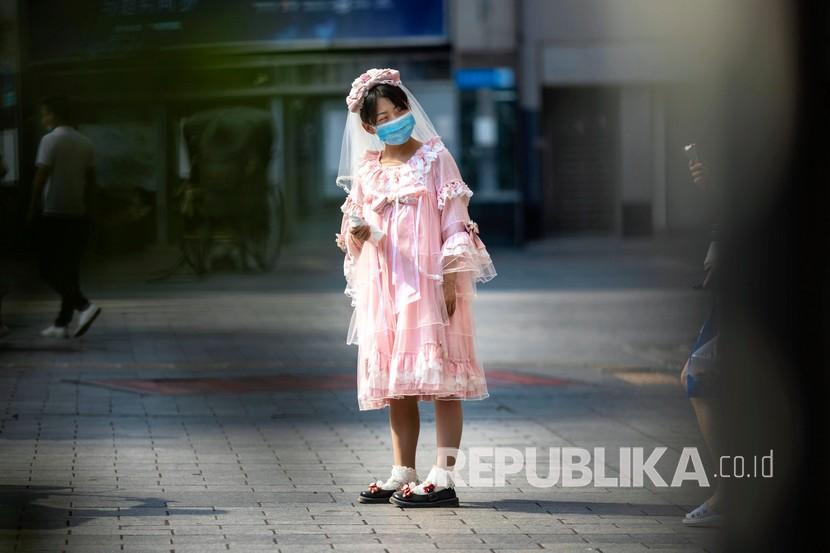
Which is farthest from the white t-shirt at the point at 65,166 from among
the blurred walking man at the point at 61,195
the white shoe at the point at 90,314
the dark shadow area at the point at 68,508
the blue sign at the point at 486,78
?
the blue sign at the point at 486,78

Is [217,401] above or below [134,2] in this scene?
below

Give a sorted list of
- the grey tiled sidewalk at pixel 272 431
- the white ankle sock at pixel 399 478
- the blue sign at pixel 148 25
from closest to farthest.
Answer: the blue sign at pixel 148 25
the grey tiled sidewalk at pixel 272 431
the white ankle sock at pixel 399 478

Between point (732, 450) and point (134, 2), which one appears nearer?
point (134, 2)

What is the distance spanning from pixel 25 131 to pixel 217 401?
16.1ft

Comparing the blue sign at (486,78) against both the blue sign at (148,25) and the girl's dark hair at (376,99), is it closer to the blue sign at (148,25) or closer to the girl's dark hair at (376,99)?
the girl's dark hair at (376,99)

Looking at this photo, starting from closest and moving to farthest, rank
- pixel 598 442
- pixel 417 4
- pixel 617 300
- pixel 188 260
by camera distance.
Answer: pixel 188 260, pixel 598 442, pixel 617 300, pixel 417 4

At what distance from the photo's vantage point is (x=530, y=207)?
19266mm

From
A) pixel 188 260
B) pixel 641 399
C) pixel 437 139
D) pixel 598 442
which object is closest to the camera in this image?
pixel 188 260

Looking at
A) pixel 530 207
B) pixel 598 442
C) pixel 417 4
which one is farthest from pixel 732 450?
pixel 530 207

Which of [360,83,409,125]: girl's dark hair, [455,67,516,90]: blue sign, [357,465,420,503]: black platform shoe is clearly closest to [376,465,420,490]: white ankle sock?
[357,465,420,503]: black platform shoe

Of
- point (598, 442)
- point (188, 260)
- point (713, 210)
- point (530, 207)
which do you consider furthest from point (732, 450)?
point (530, 207)

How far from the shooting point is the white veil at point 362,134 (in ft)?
12.2

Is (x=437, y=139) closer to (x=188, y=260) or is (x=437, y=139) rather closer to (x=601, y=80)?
(x=188, y=260)

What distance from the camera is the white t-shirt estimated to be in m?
1.01
